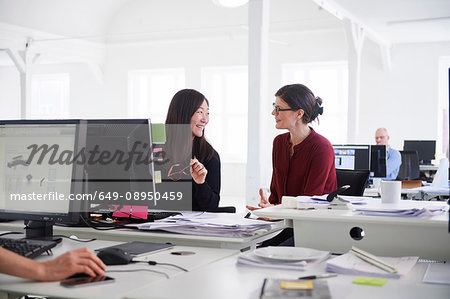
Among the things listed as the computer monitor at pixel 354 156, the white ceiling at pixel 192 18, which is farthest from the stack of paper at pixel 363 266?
the white ceiling at pixel 192 18

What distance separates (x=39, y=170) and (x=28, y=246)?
0.37 meters

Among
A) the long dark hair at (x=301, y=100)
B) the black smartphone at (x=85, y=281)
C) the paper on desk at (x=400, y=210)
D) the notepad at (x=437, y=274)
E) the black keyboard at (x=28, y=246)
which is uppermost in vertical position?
the long dark hair at (x=301, y=100)

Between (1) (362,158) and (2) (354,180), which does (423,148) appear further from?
(2) (354,180)

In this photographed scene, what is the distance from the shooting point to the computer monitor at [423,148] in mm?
10516

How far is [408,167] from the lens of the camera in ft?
23.7

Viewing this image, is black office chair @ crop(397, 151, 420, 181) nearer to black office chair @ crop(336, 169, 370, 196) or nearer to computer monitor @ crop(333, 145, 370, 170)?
computer monitor @ crop(333, 145, 370, 170)

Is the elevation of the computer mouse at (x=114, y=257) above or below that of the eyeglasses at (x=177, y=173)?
below

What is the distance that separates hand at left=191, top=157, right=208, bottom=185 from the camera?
3328 millimetres

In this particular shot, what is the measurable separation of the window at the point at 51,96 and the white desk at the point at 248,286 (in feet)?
43.2

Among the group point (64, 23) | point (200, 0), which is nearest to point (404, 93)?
point (200, 0)

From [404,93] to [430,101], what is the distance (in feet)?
1.67

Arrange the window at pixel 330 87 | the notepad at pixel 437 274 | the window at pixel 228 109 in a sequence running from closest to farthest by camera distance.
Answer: the notepad at pixel 437 274, the window at pixel 330 87, the window at pixel 228 109

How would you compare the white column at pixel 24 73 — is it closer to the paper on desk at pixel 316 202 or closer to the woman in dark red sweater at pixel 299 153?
the woman in dark red sweater at pixel 299 153

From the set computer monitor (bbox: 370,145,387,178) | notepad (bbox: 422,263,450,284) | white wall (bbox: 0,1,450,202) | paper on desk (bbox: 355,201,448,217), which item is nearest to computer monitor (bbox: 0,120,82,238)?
paper on desk (bbox: 355,201,448,217)
